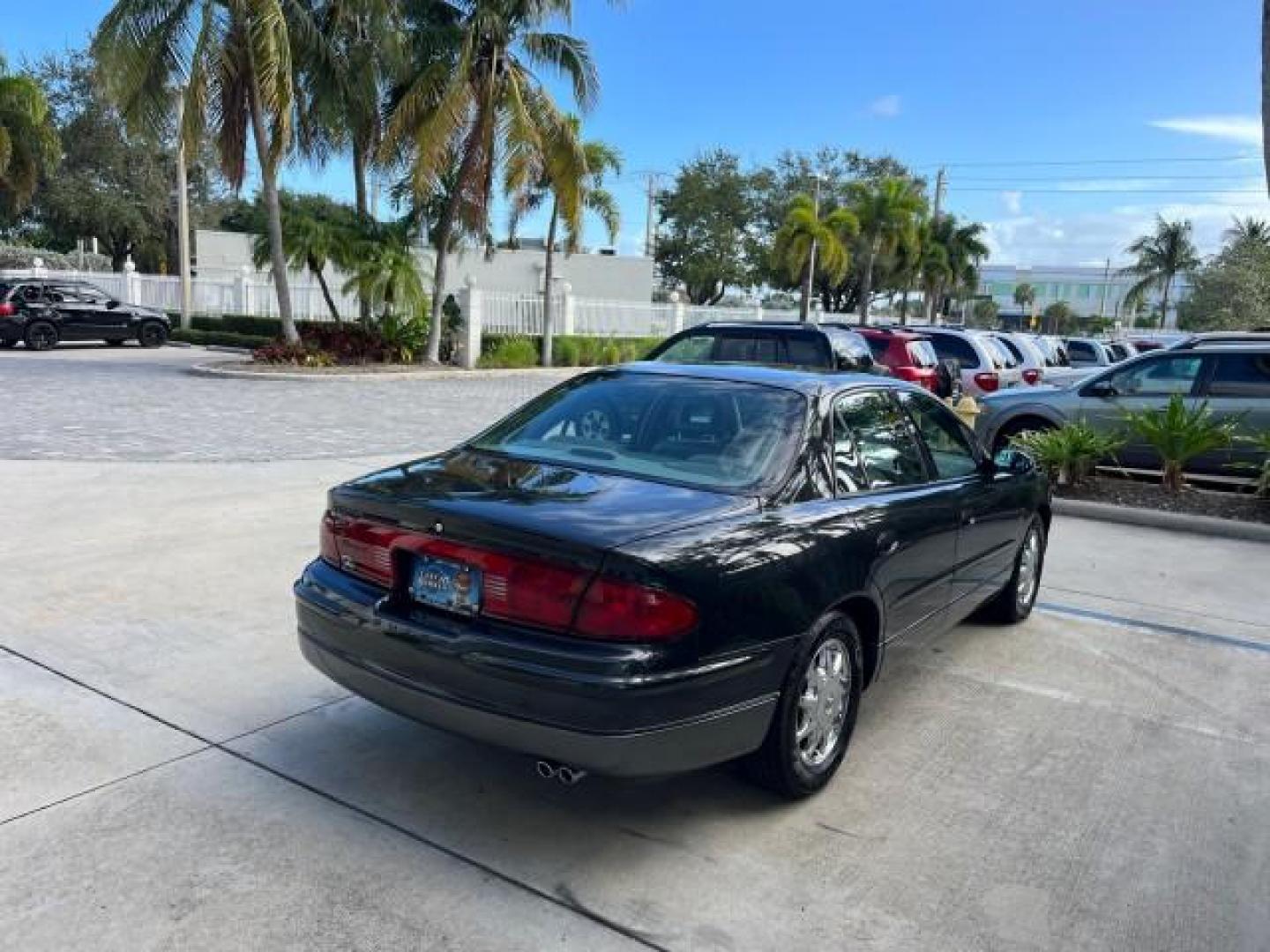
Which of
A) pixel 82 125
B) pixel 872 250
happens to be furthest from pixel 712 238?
pixel 82 125

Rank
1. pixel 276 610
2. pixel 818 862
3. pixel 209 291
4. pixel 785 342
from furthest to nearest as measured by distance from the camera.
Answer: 1. pixel 209 291
2. pixel 785 342
3. pixel 276 610
4. pixel 818 862

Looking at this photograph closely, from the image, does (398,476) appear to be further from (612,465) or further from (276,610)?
(276,610)

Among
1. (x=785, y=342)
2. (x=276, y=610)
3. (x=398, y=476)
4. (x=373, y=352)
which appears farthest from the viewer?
(x=373, y=352)

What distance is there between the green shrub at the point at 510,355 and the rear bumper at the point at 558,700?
829 inches

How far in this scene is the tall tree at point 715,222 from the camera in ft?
185

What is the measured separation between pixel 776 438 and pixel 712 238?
5447 cm

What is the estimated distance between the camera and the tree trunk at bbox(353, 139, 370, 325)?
71.2ft

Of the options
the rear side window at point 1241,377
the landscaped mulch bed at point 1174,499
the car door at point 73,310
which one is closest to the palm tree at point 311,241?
the car door at point 73,310

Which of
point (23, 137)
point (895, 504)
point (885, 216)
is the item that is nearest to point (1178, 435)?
point (895, 504)

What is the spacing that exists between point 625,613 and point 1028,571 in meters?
3.85

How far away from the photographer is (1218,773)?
4.00 metres

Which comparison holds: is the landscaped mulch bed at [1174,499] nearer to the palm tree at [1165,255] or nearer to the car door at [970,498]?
the car door at [970,498]

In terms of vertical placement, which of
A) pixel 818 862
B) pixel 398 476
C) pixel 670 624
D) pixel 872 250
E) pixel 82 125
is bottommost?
pixel 818 862

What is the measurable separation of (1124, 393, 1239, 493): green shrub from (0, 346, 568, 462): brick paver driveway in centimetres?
763
